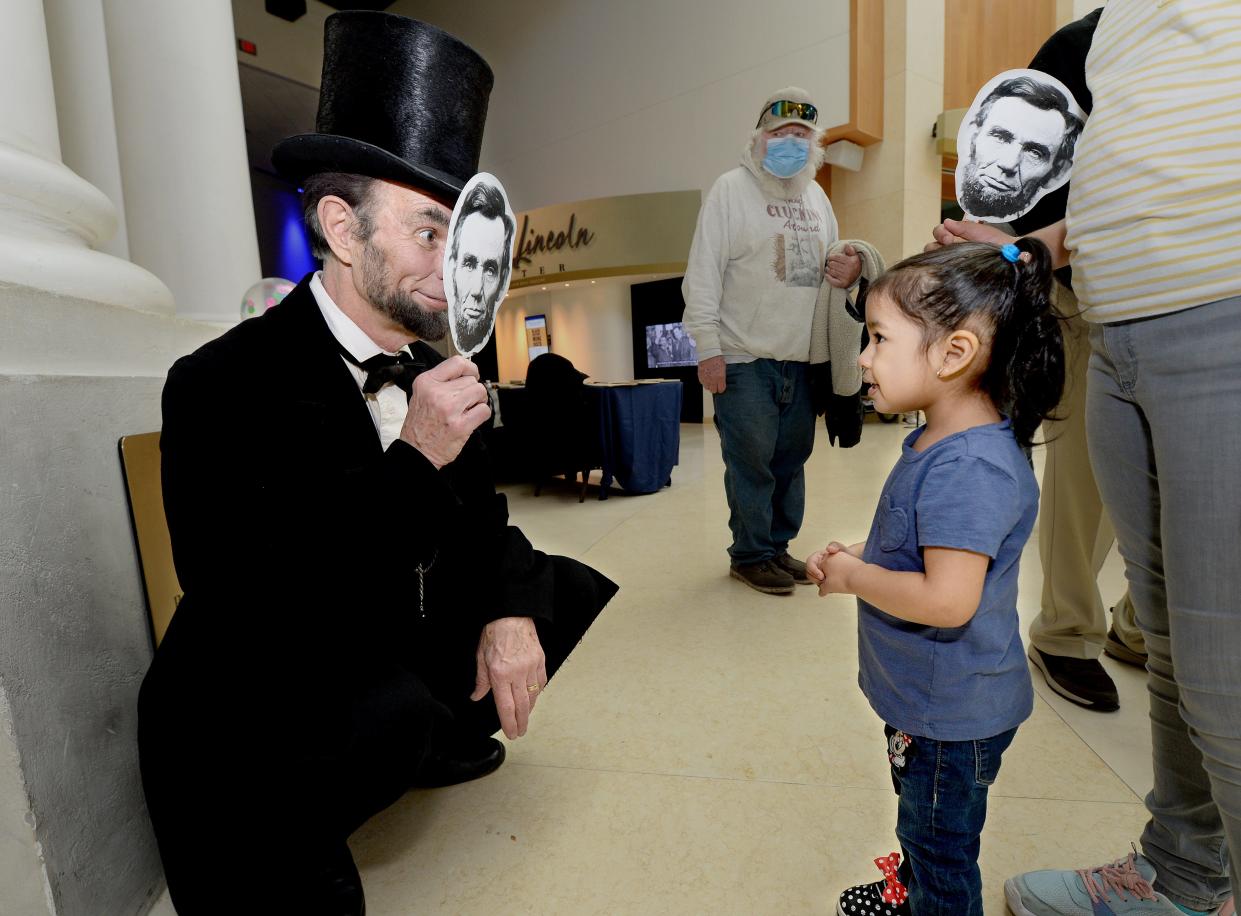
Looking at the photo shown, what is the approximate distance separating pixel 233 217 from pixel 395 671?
5.99 ft

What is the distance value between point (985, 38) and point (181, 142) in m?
9.40

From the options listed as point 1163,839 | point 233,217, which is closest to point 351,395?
point 1163,839

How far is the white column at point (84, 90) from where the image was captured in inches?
63.6

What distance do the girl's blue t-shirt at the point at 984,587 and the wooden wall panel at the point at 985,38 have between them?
29.6 ft

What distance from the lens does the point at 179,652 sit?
3.17 ft

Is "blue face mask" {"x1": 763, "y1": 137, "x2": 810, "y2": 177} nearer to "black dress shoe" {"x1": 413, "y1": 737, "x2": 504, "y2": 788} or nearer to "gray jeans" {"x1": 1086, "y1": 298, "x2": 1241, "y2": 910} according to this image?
"gray jeans" {"x1": 1086, "y1": 298, "x2": 1241, "y2": 910}

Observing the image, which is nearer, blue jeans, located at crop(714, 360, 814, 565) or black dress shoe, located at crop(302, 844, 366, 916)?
black dress shoe, located at crop(302, 844, 366, 916)

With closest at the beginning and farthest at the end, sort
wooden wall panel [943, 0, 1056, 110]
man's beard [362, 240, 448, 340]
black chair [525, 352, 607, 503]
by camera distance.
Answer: man's beard [362, 240, 448, 340]
black chair [525, 352, 607, 503]
wooden wall panel [943, 0, 1056, 110]

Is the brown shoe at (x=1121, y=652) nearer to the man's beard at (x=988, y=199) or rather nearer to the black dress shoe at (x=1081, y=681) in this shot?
the black dress shoe at (x=1081, y=681)

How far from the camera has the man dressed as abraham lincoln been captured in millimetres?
942

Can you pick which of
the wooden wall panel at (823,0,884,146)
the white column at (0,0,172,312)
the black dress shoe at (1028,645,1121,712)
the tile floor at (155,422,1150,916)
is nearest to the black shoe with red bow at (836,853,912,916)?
the tile floor at (155,422,1150,916)

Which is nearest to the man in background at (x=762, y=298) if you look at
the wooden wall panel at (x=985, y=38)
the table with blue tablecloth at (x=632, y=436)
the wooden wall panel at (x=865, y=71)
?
the table with blue tablecloth at (x=632, y=436)

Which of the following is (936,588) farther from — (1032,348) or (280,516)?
(280,516)

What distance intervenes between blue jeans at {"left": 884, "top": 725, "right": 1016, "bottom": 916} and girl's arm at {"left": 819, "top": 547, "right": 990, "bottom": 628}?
0.18m
